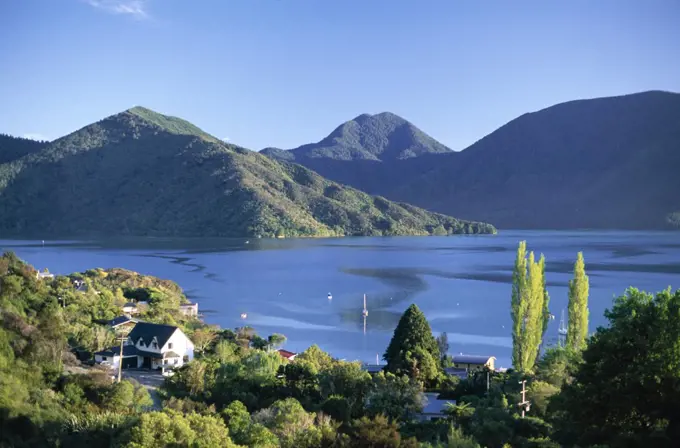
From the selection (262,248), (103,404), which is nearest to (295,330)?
(103,404)

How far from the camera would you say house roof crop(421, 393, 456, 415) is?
17547 millimetres

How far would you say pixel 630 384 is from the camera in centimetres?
963

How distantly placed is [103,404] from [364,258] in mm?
76251

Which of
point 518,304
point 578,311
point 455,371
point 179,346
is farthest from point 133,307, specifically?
point 578,311

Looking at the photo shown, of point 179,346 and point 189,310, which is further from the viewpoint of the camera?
point 189,310

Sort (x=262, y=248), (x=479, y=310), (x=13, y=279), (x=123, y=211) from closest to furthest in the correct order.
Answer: (x=13, y=279) < (x=479, y=310) < (x=262, y=248) < (x=123, y=211)

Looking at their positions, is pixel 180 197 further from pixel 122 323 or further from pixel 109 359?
pixel 109 359

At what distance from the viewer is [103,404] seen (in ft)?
52.2

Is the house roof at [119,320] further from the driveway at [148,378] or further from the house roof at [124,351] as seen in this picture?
the driveway at [148,378]

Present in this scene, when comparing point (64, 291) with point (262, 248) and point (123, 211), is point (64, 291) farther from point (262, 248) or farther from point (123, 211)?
point (123, 211)

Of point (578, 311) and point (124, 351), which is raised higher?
point (578, 311)

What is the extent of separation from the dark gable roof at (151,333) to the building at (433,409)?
10560 mm

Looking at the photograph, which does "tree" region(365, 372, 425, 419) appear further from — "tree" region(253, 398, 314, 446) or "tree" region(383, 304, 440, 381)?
"tree" region(253, 398, 314, 446)

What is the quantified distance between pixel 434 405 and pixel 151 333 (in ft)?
39.2
